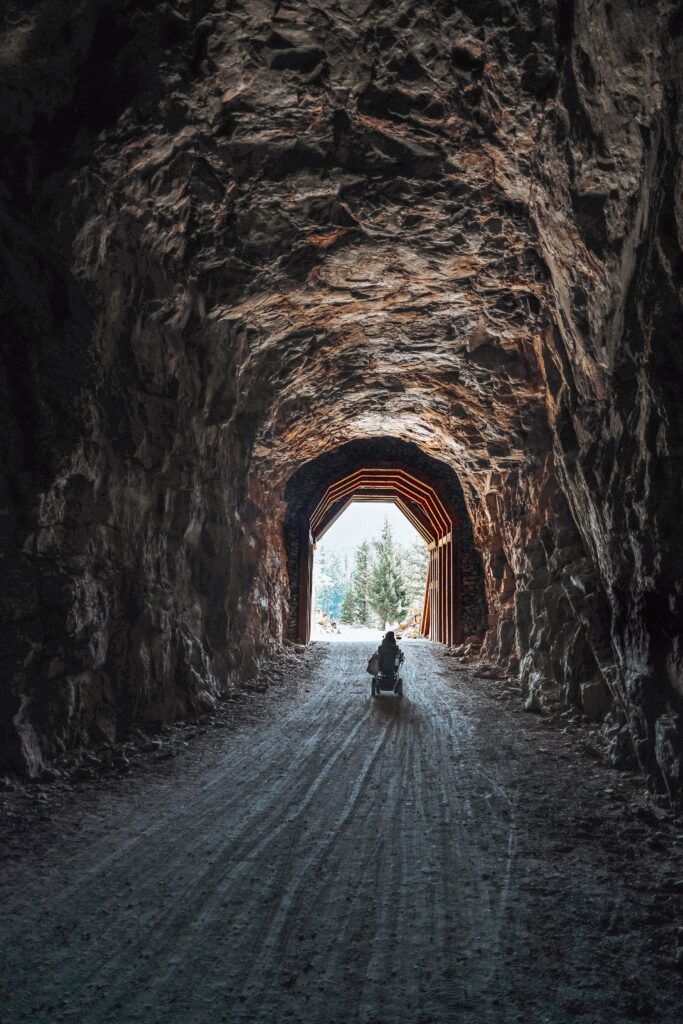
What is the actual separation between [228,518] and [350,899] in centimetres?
772

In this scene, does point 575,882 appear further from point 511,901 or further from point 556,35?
point 556,35

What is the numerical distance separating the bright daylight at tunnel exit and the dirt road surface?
26mm

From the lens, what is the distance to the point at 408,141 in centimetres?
670

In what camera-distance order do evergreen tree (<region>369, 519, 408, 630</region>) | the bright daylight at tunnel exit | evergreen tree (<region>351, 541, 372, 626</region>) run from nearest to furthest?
the bright daylight at tunnel exit, evergreen tree (<region>369, 519, 408, 630</region>), evergreen tree (<region>351, 541, 372, 626</region>)

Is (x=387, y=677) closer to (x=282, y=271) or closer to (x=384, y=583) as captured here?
(x=282, y=271)

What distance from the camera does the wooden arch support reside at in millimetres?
19438

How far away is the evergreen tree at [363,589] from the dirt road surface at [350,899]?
43419 millimetres

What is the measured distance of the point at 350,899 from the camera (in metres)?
3.89

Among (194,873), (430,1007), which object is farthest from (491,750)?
(430,1007)

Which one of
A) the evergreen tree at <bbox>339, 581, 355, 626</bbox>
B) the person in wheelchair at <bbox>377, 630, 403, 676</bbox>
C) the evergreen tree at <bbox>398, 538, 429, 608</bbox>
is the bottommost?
the evergreen tree at <bbox>339, 581, 355, 626</bbox>

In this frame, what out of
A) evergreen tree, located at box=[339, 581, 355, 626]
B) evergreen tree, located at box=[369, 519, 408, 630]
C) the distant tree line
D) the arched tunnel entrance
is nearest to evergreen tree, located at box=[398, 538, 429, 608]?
the distant tree line

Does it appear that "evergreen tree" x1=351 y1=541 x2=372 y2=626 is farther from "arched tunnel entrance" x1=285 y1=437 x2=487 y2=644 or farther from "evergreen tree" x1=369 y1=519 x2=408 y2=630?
"arched tunnel entrance" x1=285 y1=437 x2=487 y2=644

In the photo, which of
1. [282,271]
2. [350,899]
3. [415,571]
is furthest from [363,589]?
[350,899]

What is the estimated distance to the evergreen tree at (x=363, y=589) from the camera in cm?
5172
